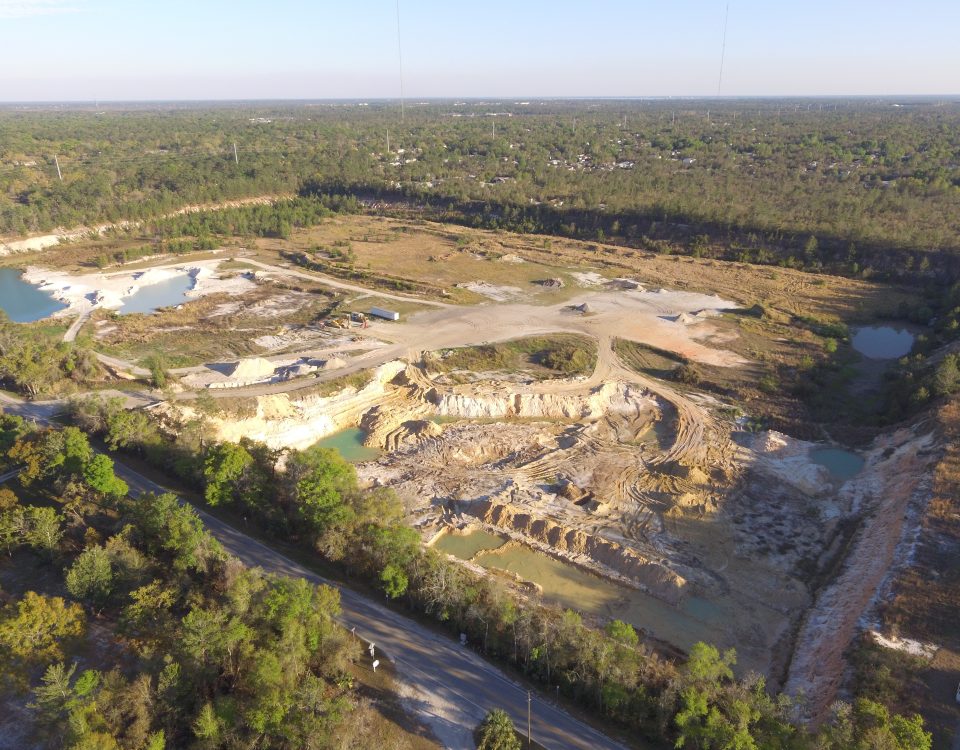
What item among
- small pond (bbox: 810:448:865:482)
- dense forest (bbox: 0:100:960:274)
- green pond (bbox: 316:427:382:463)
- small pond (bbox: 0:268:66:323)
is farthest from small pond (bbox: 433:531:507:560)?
dense forest (bbox: 0:100:960:274)

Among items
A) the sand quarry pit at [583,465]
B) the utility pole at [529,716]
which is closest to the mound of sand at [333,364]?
the sand quarry pit at [583,465]

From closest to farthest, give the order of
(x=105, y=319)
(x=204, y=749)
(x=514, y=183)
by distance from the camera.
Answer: (x=204, y=749) < (x=105, y=319) < (x=514, y=183)

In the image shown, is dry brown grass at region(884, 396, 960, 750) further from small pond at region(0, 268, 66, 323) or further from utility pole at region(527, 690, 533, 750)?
small pond at region(0, 268, 66, 323)

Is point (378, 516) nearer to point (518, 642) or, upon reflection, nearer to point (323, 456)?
point (323, 456)

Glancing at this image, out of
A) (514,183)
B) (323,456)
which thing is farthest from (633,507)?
(514,183)

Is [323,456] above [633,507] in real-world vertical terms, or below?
above

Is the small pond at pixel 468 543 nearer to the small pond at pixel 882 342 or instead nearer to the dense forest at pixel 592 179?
the small pond at pixel 882 342

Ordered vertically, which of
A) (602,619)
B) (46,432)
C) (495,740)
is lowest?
(602,619)
